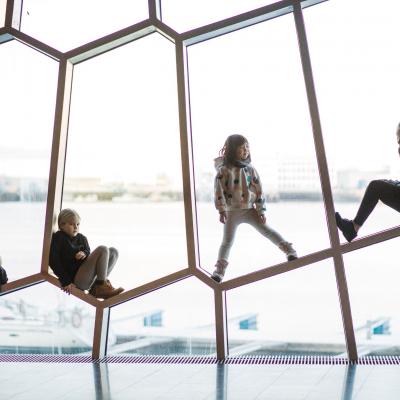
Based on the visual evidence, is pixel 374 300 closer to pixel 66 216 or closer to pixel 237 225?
pixel 237 225

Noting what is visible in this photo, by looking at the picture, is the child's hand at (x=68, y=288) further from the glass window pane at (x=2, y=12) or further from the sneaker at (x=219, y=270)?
the glass window pane at (x=2, y=12)

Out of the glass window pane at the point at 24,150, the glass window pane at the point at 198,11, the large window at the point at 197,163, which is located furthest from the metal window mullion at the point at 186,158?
the glass window pane at the point at 24,150

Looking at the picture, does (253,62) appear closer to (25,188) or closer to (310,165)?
(310,165)

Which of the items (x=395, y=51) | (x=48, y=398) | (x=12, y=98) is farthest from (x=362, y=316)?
(x=12, y=98)

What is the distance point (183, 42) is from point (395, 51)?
1679 millimetres

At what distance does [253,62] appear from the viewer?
6.01 metres

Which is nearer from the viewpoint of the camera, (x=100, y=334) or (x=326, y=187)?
Result: (x=326, y=187)

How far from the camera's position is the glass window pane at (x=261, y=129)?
587 cm

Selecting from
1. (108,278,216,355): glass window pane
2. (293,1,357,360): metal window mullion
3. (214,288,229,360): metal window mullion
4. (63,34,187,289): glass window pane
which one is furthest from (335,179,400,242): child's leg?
(63,34,187,289): glass window pane

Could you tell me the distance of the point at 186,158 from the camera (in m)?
6.07

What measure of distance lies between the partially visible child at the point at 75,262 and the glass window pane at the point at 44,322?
0.89ft

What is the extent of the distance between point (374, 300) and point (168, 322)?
66.7 inches

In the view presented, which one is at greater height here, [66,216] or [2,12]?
[2,12]

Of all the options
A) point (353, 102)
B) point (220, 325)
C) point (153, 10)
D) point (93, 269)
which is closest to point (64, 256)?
point (93, 269)
